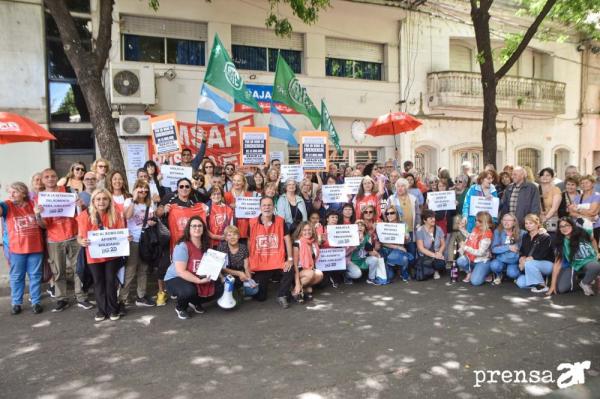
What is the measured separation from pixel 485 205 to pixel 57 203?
644cm

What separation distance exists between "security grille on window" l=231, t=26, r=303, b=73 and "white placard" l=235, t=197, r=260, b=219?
7494 mm

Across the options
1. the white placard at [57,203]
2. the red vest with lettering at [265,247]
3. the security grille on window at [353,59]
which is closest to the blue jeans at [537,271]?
Result: the red vest with lettering at [265,247]

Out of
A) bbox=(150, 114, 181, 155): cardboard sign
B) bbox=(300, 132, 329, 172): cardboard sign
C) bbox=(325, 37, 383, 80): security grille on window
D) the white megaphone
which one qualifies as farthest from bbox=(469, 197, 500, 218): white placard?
bbox=(325, 37, 383, 80): security grille on window

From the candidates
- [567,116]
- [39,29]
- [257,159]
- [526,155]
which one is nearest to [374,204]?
[257,159]

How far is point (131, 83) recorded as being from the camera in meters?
11.0

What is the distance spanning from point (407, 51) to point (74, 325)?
523 inches

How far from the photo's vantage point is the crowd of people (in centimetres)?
550

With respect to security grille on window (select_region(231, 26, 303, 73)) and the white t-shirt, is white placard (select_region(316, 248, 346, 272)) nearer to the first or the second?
the white t-shirt

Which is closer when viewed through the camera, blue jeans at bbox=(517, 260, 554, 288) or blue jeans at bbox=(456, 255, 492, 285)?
blue jeans at bbox=(517, 260, 554, 288)

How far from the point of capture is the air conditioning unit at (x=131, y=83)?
10.9 meters

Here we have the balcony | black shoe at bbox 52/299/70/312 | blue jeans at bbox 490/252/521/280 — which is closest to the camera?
black shoe at bbox 52/299/70/312

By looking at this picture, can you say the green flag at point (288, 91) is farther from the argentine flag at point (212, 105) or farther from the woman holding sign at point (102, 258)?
the woman holding sign at point (102, 258)

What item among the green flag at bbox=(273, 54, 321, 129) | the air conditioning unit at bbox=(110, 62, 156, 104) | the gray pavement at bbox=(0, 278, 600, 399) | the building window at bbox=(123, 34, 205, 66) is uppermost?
the building window at bbox=(123, 34, 205, 66)

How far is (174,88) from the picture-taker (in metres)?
11.9
